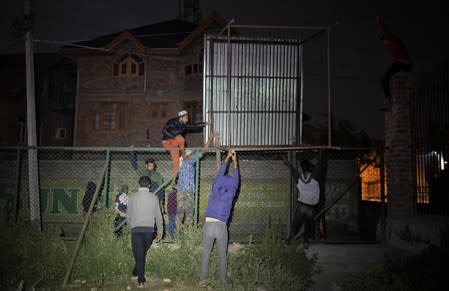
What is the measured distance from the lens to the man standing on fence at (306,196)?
7598 mm

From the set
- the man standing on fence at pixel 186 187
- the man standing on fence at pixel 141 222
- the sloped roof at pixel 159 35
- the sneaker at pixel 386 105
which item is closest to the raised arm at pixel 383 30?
the sneaker at pixel 386 105

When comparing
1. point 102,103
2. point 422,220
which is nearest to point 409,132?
point 422,220

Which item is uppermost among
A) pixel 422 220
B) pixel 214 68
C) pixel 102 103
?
pixel 102 103

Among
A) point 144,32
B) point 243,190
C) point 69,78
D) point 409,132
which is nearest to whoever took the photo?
point 409,132

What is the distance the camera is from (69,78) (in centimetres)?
3072

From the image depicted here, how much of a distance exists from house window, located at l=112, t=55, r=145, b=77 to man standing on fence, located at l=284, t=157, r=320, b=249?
63.9ft

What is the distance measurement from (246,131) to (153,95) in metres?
17.4

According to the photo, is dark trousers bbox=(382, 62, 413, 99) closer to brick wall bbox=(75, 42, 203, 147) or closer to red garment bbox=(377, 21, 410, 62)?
red garment bbox=(377, 21, 410, 62)

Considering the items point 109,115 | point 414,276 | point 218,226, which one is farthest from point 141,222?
point 109,115

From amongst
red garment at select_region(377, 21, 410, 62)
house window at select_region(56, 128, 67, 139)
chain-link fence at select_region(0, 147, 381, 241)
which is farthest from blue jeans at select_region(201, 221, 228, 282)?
house window at select_region(56, 128, 67, 139)

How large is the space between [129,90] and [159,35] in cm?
455

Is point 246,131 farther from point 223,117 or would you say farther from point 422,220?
point 422,220

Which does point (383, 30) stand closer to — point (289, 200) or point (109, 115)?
point (289, 200)

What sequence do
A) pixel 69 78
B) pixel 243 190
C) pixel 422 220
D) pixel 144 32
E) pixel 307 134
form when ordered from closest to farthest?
pixel 422 220, pixel 243 190, pixel 144 32, pixel 69 78, pixel 307 134
